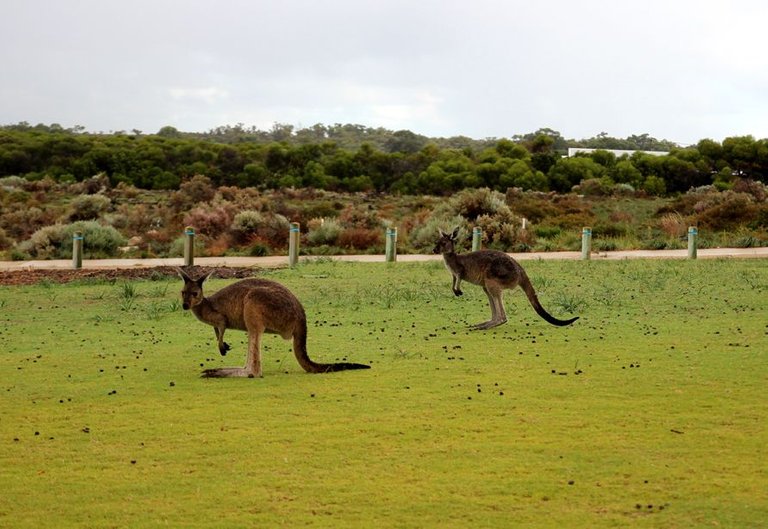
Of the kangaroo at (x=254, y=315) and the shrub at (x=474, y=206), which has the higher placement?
the shrub at (x=474, y=206)

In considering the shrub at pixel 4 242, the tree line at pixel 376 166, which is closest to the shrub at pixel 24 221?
the shrub at pixel 4 242

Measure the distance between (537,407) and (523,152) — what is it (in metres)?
69.2

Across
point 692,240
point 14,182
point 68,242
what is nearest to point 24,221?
point 68,242

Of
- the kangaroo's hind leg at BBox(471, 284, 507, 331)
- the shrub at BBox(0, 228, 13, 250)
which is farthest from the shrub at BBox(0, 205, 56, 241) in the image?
the kangaroo's hind leg at BBox(471, 284, 507, 331)

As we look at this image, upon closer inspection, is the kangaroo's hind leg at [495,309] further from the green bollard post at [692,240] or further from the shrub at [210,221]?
the shrub at [210,221]

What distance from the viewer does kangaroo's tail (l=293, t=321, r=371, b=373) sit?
33.9ft

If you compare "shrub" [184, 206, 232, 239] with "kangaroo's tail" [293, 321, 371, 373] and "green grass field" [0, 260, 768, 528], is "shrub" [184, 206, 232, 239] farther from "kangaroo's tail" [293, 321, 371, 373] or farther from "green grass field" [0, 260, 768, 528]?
"kangaroo's tail" [293, 321, 371, 373]

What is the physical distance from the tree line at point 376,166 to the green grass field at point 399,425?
170 ft

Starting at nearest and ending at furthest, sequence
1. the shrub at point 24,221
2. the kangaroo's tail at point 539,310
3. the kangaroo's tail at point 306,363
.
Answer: the kangaroo's tail at point 306,363 < the kangaroo's tail at point 539,310 < the shrub at point 24,221

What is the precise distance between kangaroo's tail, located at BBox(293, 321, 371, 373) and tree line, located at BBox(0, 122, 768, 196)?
177ft

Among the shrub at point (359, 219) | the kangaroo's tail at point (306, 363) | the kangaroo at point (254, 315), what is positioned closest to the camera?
the kangaroo at point (254, 315)

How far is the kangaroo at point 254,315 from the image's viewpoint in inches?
396

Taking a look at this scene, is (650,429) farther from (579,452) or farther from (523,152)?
(523,152)

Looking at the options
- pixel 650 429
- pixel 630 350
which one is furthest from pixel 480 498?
pixel 630 350
